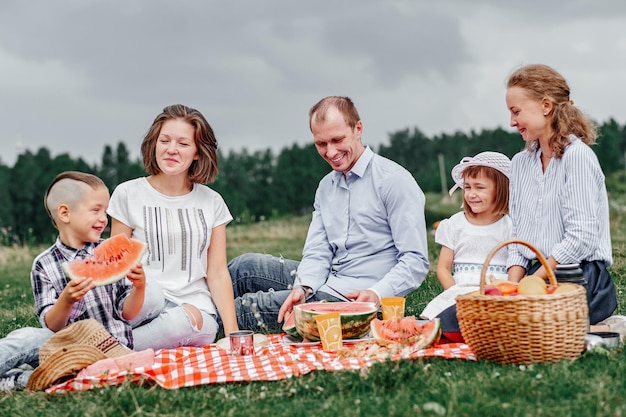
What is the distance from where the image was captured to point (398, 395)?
3.35m

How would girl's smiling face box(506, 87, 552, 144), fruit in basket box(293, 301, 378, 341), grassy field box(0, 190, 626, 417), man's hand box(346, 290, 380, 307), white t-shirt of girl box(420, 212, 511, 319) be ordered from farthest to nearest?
1. white t-shirt of girl box(420, 212, 511, 319)
2. man's hand box(346, 290, 380, 307)
3. girl's smiling face box(506, 87, 552, 144)
4. fruit in basket box(293, 301, 378, 341)
5. grassy field box(0, 190, 626, 417)

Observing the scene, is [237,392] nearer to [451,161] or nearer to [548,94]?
[548,94]

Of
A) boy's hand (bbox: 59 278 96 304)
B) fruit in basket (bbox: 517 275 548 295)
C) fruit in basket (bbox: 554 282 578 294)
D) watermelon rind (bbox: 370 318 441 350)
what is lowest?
watermelon rind (bbox: 370 318 441 350)

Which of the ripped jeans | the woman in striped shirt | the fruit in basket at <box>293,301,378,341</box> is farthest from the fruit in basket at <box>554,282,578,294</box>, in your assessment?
the ripped jeans

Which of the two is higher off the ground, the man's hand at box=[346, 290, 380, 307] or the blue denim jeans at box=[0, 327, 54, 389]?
the man's hand at box=[346, 290, 380, 307]

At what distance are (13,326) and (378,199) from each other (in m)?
3.61

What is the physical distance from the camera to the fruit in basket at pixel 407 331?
436cm

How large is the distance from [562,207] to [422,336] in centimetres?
131

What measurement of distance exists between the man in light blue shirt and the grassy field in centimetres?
124

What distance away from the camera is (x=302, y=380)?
3.80 m

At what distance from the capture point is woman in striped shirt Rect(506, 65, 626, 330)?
4555mm

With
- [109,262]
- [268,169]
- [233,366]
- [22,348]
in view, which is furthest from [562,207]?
[268,169]

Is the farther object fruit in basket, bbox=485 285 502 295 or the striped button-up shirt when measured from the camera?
the striped button-up shirt

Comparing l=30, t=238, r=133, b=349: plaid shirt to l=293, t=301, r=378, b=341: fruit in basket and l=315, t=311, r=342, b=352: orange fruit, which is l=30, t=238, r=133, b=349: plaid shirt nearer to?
l=293, t=301, r=378, b=341: fruit in basket
